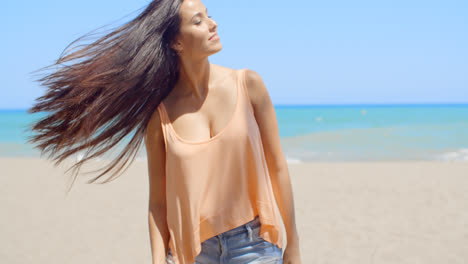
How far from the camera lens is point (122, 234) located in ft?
22.8

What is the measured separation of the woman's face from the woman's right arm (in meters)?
0.34

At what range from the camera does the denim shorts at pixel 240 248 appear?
194 centimetres

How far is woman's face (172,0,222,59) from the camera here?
193 cm

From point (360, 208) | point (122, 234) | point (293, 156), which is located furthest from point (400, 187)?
point (293, 156)

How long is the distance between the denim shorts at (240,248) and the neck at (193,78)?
2.01ft

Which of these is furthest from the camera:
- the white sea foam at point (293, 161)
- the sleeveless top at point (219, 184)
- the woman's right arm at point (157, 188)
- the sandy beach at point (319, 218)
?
the white sea foam at point (293, 161)

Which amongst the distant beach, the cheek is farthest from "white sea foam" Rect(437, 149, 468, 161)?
the cheek

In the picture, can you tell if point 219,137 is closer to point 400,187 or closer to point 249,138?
point 249,138

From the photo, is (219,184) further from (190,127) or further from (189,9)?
(189,9)

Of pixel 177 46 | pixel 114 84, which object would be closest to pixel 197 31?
pixel 177 46

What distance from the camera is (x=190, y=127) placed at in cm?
200

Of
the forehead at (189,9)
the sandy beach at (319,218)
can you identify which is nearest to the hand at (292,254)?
the forehead at (189,9)

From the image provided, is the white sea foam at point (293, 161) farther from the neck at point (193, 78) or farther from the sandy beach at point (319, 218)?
the neck at point (193, 78)

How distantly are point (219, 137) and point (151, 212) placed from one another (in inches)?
19.6
